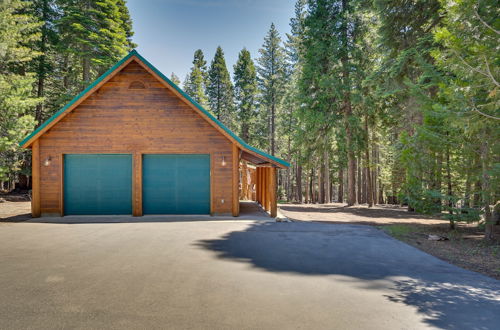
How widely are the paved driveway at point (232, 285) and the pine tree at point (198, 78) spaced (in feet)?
99.7

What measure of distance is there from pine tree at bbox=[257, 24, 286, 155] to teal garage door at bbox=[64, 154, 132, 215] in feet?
67.9

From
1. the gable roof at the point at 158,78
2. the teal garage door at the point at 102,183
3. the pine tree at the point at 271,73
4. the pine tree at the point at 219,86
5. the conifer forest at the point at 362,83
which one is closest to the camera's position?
the conifer forest at the point at 362,83

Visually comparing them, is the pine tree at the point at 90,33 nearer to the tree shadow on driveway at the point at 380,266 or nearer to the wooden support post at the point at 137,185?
the wooden support post at the point at 137,185

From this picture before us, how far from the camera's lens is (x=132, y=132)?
1186 centimetres

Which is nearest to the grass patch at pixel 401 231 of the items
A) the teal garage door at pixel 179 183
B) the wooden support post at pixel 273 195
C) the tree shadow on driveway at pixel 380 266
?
the tree shadow on driveway at pixel 380 266

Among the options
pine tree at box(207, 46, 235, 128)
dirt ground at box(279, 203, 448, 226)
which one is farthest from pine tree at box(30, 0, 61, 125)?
dirt ground at box(279, 203, 448, 226)

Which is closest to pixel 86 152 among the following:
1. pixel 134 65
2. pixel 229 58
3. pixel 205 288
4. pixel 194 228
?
pixel 134 65

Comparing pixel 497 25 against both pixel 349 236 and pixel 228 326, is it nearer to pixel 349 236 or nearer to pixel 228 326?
pixel 349 236

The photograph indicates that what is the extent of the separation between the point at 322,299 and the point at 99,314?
2.99 metres

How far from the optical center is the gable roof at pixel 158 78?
11242mm

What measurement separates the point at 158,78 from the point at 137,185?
463 cm

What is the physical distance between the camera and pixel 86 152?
11.8 metres

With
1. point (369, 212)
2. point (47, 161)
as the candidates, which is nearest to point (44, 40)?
point (47, 161)

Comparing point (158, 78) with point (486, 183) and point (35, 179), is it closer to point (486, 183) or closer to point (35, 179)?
point (35, 179)
